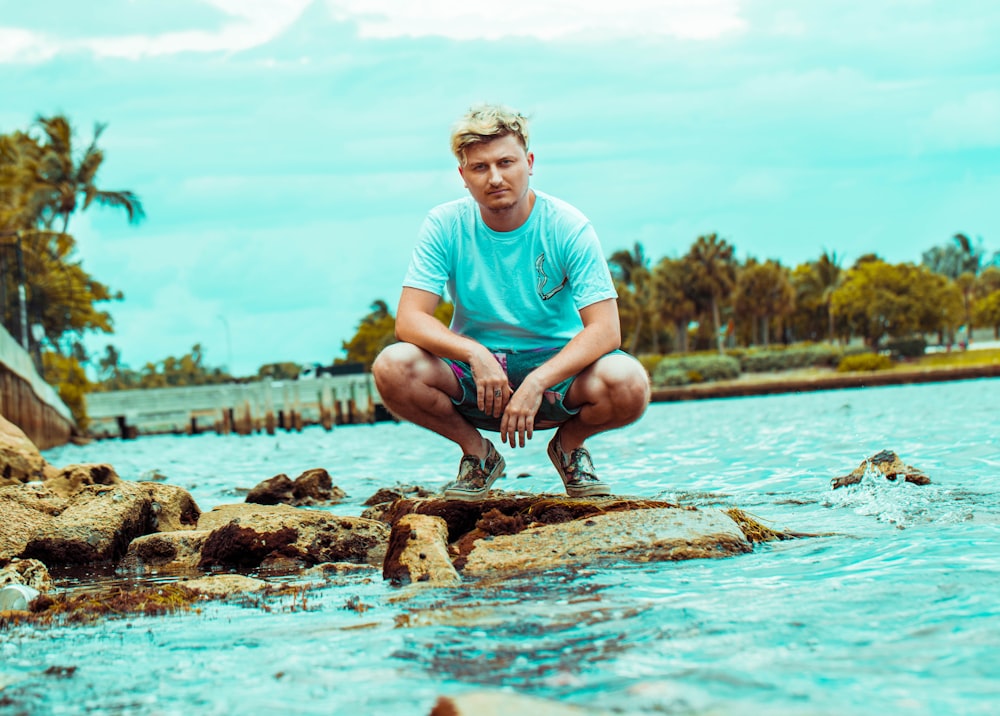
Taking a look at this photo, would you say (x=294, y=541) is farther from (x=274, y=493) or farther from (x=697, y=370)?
(x=697, y=370)

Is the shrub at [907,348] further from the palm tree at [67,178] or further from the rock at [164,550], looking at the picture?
the rock at [164,550]

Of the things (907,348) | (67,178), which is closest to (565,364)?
(67,178)

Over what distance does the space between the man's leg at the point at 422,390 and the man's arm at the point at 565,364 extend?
43 centimetres

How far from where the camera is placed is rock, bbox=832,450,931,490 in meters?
6.31

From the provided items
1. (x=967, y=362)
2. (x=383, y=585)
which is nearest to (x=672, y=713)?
(x=383, y=585)

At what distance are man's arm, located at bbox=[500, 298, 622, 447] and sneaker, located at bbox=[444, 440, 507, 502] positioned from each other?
447 millimetres

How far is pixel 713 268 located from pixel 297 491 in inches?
2487

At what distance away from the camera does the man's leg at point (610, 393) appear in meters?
4.86

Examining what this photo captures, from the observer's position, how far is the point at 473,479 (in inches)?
203

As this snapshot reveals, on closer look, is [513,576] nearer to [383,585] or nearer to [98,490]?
[383,585]

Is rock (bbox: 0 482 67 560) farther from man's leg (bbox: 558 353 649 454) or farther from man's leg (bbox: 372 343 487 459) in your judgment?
man's leg (bbox: 558 353 649 454)

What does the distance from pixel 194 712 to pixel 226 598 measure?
163 centimetres

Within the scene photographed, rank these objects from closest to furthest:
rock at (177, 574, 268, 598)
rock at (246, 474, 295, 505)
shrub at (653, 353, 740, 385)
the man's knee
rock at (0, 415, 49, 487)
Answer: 1. rock at (177, 574, 268, 598)
2. the man's knee
3. rock at (246, 474, 295, 505)
4. rock at (0, 415, 49, 487)
5. shrub at (653, 353, 740, 385)

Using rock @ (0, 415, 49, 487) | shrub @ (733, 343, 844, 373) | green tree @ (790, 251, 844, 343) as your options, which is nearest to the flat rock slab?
rock @ (0, 415, 49, 487)
